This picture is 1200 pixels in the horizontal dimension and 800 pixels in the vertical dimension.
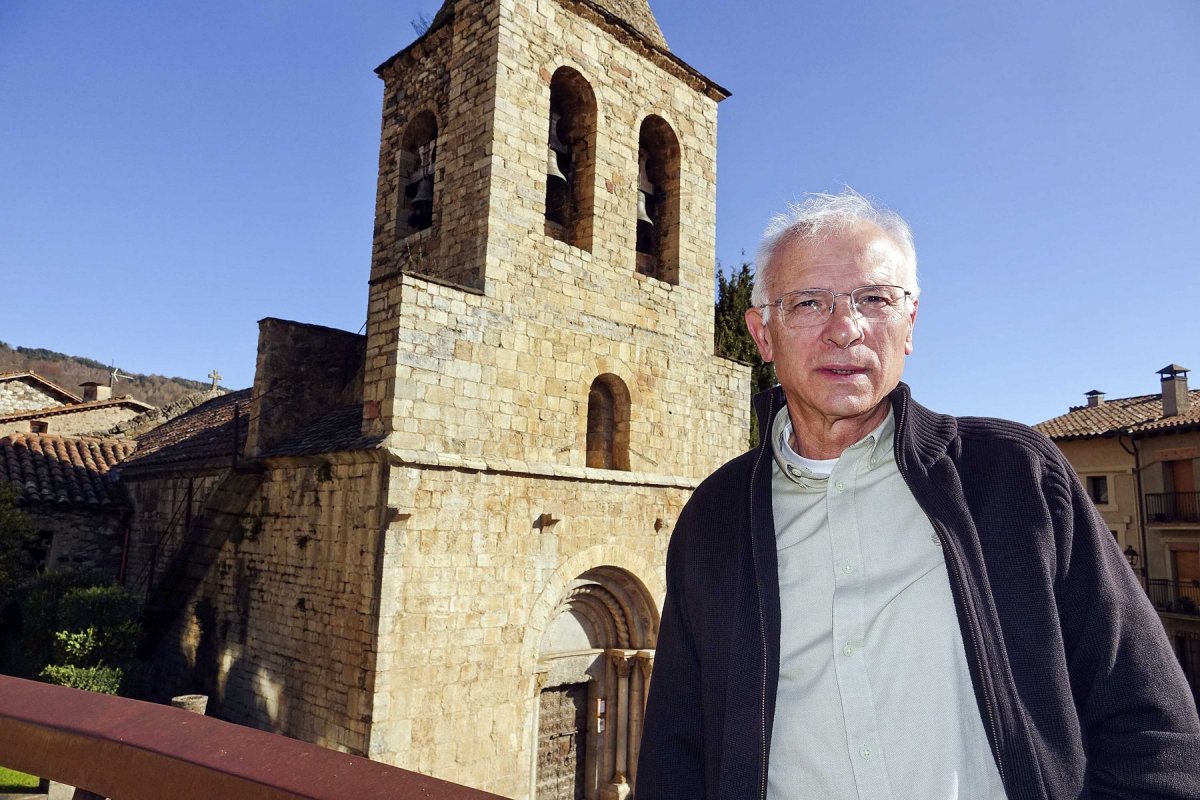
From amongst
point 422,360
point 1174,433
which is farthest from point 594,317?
point 1174,433

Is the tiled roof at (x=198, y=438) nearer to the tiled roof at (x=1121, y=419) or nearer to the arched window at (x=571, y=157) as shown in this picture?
the arched window at (x=571, y=157)

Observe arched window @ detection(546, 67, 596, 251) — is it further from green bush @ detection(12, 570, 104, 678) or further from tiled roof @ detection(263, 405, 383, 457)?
green bush @ detection(12, 570, 104, 678)

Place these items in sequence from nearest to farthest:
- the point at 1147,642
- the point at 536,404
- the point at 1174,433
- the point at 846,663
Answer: the point at 1147,642 < the point at 846,663 < the point at 536,404 < the point at 1174,433

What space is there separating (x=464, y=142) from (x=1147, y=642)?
9563mm

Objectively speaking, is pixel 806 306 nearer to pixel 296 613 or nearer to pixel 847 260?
pixel 847 260

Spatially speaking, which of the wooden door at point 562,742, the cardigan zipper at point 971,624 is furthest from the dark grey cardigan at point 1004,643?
the wooden door at point 562,742

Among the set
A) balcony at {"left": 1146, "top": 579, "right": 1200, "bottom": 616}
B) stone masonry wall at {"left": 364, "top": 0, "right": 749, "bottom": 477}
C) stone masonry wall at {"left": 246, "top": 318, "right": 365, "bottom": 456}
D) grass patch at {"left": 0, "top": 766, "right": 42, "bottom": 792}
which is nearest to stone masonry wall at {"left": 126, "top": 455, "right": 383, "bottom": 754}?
stone masonry wall at {"left": 246, "top": 318, "right": 365, "bottom": 456}

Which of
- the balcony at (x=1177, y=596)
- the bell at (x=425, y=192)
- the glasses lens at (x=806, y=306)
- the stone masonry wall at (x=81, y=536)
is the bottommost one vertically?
the balcony at (x=1177, y=596)

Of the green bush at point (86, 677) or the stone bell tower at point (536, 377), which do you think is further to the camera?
the green bush at point (86, 677)

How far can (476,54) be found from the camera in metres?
9.66

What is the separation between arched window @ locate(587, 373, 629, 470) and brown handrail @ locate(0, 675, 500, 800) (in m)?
8.76

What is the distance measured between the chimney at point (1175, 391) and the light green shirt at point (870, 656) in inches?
961

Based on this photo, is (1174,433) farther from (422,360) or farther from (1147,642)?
(1147,642)

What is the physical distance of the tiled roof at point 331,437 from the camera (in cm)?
819
